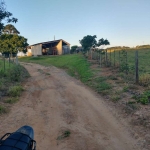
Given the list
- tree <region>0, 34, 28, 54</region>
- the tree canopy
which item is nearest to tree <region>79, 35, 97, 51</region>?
the tree canopy

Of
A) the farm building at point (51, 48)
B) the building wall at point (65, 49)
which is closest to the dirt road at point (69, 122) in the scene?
the farm building at point (51, 48)

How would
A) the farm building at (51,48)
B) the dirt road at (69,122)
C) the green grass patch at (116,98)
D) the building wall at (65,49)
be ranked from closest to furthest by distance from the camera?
the dirt road at (69,122) → the green grass patch at (116,98) → the farm building at (51,48) → the building wall at (65,49)

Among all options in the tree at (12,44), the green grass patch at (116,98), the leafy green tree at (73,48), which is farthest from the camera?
the leafy green tree at (73,48)

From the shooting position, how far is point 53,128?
562cm

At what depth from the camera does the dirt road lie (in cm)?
475

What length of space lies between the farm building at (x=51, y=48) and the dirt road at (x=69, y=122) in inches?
1475

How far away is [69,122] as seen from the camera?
610 centimetres

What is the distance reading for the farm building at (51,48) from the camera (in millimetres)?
46025

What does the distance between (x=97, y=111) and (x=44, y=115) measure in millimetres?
1886

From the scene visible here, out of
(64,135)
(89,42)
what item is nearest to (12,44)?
(89,42)

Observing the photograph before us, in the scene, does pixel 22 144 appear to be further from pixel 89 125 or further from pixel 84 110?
pixel 84 110

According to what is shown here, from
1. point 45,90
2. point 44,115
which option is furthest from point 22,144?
point 45,90

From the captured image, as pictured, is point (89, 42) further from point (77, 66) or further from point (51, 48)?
point (77, 66)

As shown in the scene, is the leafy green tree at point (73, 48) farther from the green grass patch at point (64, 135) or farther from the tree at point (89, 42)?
the green grass patch at point (64, 135)
